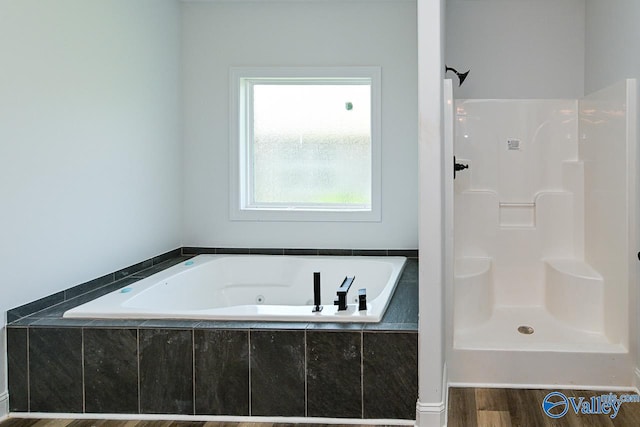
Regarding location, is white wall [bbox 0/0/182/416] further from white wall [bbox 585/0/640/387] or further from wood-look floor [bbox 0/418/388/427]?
white wall [bbox 585/0/640/387]

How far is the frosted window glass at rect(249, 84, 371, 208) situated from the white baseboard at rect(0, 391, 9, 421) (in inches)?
83.0

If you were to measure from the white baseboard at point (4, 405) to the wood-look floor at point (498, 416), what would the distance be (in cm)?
3

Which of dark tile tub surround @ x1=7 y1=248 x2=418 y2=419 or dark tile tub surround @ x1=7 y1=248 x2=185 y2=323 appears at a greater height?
dark tile tub surround @ x1=7 y1=248 x2=185 y2=323

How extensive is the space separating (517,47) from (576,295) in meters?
1.67

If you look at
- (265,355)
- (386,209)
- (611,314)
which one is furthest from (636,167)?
(265,355)

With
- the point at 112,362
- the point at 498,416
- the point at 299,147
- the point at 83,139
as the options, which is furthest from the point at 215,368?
the point at 299,147

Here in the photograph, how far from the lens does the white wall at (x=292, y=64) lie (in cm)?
367

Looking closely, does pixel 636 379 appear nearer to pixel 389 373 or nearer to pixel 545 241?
pixel 545 241

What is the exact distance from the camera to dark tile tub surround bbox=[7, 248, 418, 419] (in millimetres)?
2150

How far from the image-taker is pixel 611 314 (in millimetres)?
2779

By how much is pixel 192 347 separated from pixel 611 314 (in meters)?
2.15

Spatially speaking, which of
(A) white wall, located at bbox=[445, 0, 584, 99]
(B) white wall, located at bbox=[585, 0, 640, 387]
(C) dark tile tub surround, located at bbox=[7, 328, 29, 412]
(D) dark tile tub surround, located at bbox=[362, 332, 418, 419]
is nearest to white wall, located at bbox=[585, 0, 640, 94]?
(B) white wall, located at bbox=[585, 0, 640, 387]

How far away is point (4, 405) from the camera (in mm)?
2230

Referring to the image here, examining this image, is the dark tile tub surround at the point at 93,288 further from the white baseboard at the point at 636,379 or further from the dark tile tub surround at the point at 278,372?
the white baseboard at the point at 636,379
